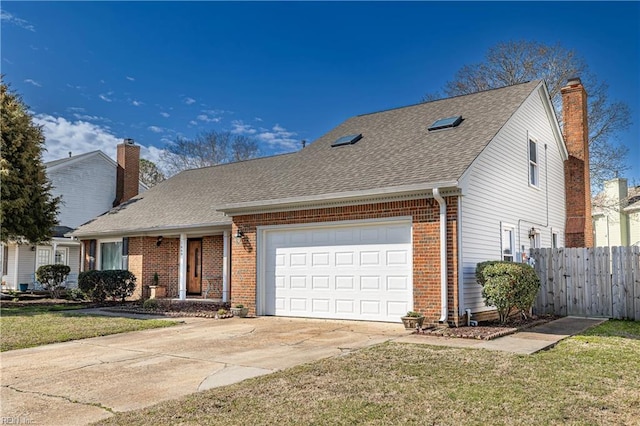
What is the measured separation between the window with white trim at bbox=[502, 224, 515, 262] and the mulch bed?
72.0 inches

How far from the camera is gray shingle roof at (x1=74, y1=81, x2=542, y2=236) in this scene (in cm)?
1137

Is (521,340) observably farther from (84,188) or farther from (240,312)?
(84,188)

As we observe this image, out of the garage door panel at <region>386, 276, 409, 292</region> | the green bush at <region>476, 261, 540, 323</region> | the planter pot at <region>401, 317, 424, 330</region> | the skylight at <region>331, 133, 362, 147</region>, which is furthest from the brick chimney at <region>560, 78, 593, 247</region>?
the planter pot at <region>401, 317, 424, 330</region>

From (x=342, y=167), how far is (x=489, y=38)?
1806 centimetres

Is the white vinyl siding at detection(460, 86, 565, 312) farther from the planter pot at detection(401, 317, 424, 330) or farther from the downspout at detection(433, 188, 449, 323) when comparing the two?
the planter pot at detection(401, 317, 424, 330)

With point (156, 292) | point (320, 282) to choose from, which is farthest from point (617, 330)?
point (156, 292)

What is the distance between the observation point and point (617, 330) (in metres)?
10.3

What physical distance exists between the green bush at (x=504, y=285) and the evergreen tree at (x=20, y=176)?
15.3 m

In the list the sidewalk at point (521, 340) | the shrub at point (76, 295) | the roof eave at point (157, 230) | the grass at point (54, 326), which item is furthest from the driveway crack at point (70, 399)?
the shrub at point (76, 295)

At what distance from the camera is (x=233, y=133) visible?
38.8 metres

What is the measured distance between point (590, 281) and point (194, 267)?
13.1 meters

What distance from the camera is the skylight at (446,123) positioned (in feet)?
43.3

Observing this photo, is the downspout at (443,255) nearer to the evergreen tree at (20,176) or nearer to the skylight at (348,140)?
the skylight at (348,140)

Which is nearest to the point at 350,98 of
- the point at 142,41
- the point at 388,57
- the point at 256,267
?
the point at 388,57
